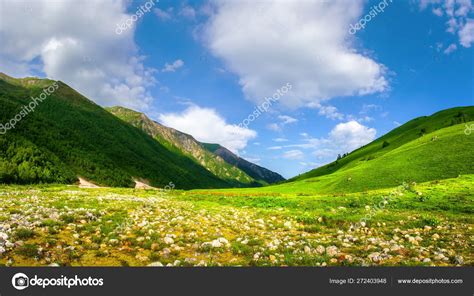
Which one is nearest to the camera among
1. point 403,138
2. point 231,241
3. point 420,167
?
point 231,241

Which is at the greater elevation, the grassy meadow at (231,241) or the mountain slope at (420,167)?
the mountain slope at (420,167)

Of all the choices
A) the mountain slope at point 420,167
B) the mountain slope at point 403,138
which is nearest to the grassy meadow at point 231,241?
the mountain slope at point 420,167

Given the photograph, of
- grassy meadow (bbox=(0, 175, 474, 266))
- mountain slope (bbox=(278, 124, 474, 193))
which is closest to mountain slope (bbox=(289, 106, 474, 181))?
mountain slope (bbox=(278, 124, 474, 193))

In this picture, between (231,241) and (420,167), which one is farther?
(420,167)

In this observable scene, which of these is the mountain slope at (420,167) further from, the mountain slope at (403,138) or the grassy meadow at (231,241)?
the grassy meadow at (231,241)

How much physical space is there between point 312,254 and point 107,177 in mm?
192903

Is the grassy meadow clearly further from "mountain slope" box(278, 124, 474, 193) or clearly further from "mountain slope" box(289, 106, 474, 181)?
"mountain slope" box(289, 106, 474, 181)

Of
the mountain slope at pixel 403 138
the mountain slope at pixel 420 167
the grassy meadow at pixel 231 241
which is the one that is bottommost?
the grassy meadow at pixel 231 241

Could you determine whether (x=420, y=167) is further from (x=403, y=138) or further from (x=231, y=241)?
(x=403, y=138)

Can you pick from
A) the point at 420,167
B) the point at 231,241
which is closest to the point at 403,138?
the point at 420,167

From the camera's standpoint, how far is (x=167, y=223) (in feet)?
53.6

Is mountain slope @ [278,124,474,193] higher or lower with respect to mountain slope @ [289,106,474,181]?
lower
